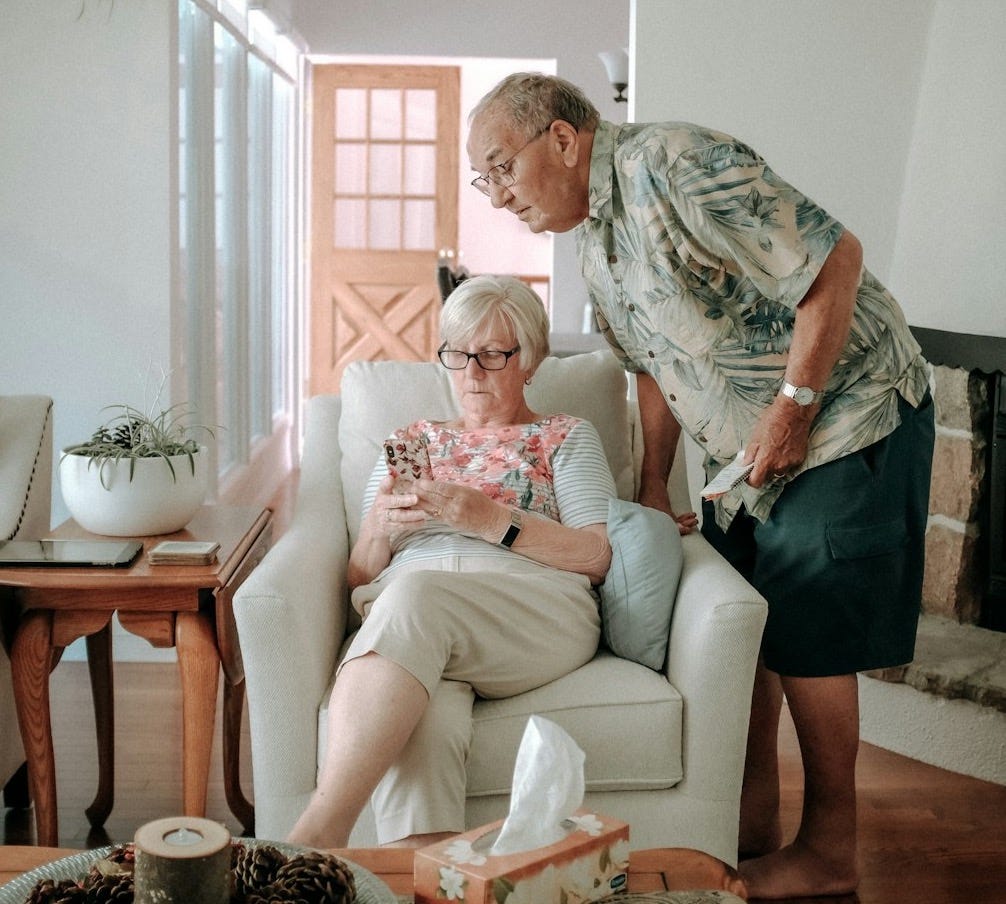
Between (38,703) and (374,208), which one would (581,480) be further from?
(374,208)

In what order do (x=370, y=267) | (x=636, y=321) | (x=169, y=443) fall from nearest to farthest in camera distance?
(x=636, y=321) < (x=169, y=443) < (x=370, y=267)

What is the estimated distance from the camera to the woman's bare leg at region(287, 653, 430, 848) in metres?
1.66

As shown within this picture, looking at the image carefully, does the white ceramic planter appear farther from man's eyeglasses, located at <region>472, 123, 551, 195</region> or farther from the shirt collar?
the shirt collar

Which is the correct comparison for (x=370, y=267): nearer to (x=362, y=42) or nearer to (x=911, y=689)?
(x=362, y=42)

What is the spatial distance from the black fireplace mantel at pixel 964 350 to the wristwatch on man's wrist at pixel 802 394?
1175 millimetres

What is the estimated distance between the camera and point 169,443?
2.33 meters

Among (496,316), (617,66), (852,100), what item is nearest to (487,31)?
(617,66)

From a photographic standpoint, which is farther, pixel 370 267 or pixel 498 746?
pixel 370 267

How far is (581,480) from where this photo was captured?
2.29 m

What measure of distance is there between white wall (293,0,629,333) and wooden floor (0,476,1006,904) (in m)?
4.33

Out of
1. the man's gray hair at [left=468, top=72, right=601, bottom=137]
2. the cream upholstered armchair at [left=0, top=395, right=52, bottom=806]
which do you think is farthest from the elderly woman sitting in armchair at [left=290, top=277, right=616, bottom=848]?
the cream upholstered armchair at [left=0, top=395, right=52, bottom=806]

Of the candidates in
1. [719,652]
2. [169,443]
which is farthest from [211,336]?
[719,652]

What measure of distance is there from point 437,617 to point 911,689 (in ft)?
4.77

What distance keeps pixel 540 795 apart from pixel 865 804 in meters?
1.60
